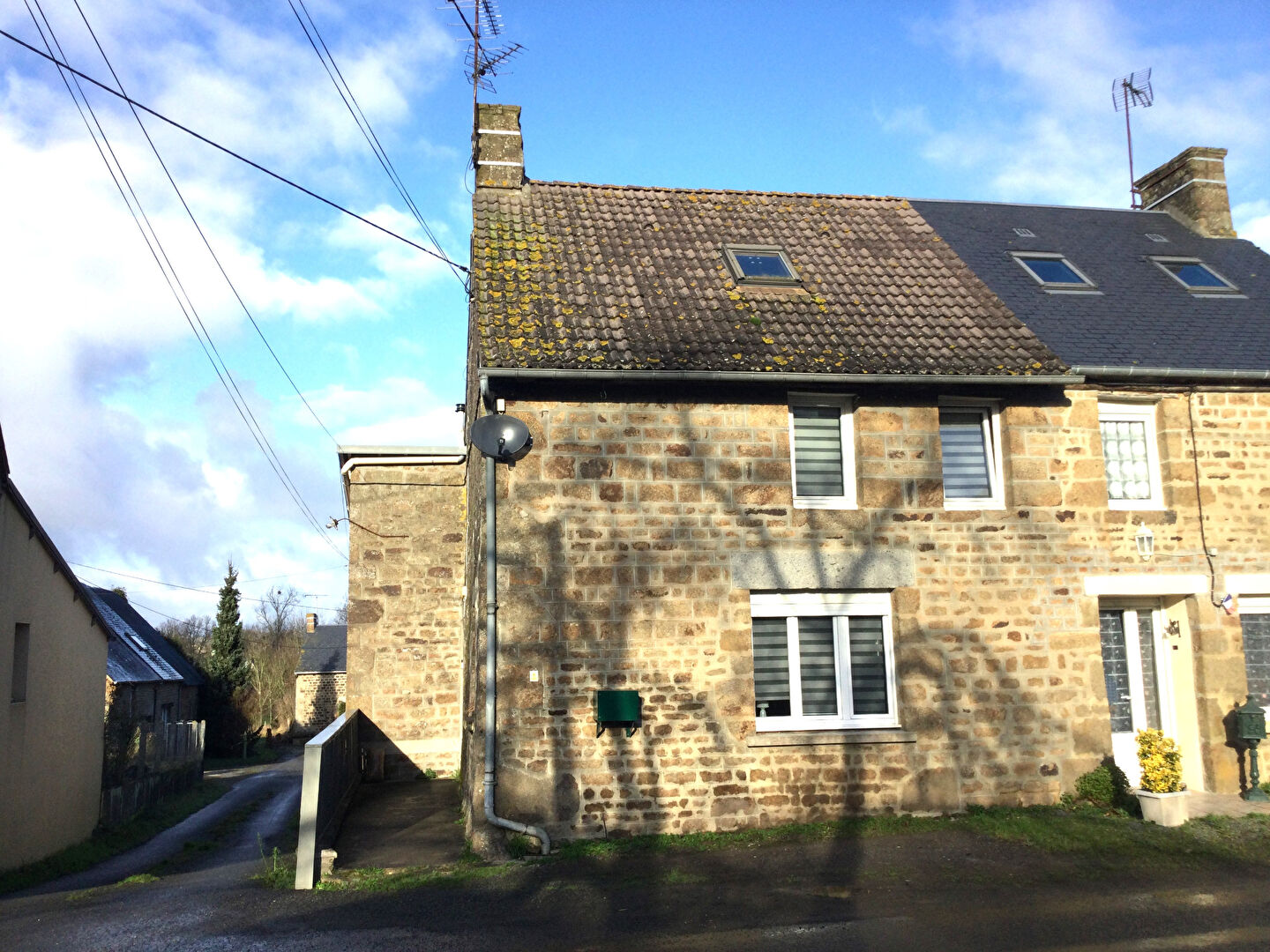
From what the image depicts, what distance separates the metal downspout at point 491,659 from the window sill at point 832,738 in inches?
88.2

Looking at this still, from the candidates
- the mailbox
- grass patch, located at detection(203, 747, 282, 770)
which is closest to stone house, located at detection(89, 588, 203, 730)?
grass patch, located at detection(203, 747, 282, 770)

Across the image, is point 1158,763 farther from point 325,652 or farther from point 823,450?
point 325,652

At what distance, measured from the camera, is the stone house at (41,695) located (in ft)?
44.7

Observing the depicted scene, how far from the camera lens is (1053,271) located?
46.7 ft

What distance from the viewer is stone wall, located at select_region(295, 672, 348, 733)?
48438 mm

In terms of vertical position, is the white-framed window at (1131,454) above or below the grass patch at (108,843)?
above

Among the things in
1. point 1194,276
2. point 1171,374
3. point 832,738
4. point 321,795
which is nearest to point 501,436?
point 321,795

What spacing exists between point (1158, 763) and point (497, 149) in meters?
10.3

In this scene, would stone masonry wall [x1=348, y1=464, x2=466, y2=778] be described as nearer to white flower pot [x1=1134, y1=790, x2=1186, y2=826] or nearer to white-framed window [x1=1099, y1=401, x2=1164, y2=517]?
white-framed window [x1=1099, y1=401, x2=1164, y2=517]

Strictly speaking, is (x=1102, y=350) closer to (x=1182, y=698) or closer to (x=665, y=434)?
(x=1182, y=698)

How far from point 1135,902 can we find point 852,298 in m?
6.82

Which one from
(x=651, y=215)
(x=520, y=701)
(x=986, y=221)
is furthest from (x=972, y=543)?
(x=986, y=221)

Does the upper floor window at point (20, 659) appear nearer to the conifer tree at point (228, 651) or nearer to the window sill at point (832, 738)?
the window sill at point (832, 738)

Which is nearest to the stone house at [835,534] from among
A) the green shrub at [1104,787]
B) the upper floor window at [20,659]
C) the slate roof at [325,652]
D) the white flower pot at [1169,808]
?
the green shrub at [1104,787]
